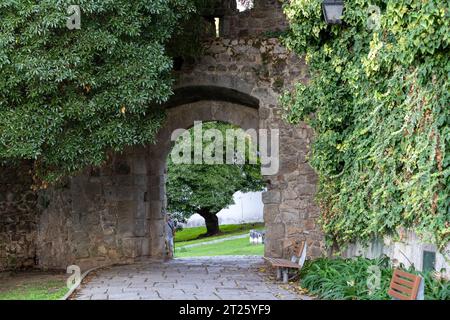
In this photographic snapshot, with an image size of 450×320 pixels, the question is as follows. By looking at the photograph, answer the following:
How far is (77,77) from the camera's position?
26.9 feet

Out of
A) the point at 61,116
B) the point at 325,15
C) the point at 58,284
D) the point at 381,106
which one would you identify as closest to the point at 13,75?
the point at 61,116

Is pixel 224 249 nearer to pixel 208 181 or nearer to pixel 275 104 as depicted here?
pixel 208 181

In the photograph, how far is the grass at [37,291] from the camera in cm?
816

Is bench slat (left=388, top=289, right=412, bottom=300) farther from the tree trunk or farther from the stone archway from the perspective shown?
the tree trunk

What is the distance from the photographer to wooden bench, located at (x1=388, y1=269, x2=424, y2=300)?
5.24 m

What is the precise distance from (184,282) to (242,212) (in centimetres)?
1827

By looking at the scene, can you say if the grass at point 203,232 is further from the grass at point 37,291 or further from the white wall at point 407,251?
the white wall at point 407,251

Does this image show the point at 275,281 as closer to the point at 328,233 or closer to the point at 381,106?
the point at 328,233

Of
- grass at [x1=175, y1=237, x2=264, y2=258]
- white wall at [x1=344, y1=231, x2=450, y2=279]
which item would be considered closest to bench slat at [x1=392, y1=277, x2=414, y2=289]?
white wall at [x1=344, y1=231, x2=450, y2=279]

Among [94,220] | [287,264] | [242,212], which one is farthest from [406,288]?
[242,212]

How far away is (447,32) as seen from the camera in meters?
5.44

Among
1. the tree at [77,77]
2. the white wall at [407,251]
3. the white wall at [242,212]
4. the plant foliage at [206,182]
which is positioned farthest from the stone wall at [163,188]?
the white wall at [242,212]

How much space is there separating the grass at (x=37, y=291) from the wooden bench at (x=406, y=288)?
411cm

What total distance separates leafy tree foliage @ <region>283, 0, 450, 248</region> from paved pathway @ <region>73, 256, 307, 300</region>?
1.39m
